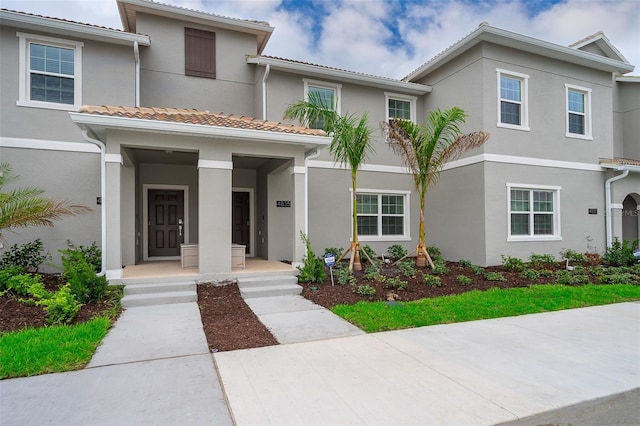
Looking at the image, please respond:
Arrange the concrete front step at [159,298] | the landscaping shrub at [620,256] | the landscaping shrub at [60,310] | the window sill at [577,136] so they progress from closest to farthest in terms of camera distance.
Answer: the landscaping shrub at [60,310] → the concrete front step at [159,298] → the landscaping shrub at [620,256] → the window sill at [577,136]

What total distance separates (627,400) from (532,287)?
212 inches

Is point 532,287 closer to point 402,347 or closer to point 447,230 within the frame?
point 447,230

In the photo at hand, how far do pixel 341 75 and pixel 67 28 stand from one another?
7280 mm

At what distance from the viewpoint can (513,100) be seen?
Answer: 11305mm

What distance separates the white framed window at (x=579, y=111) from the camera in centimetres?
1224

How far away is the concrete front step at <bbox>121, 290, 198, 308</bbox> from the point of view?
6.77 meters

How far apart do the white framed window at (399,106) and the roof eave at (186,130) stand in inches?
189

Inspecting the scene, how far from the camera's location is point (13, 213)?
6770 millimetres

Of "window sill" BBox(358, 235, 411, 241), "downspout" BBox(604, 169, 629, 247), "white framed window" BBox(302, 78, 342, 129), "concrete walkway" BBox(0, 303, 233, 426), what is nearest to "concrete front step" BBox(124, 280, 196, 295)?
"concrete walkway" BBox(0, 303, 233, 426)

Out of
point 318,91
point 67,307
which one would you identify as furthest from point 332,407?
point 318,91

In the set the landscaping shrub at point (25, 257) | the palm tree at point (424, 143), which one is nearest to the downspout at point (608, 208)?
the palm tree at point (424, 143)

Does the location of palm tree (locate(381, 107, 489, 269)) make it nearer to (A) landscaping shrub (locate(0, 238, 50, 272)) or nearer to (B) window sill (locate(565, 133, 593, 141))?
(B) window sill (locate(565, 133, 593, 141))

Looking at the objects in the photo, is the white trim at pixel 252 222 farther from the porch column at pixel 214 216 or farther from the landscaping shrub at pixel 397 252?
the landscaping shrub at pixel 397 252

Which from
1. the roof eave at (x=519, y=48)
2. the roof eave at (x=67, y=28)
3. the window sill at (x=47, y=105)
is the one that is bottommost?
the window sill at (x=47, y=105)
